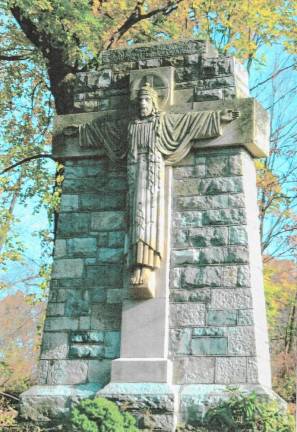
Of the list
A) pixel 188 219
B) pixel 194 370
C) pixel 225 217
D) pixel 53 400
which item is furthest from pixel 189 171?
pixel 53 400

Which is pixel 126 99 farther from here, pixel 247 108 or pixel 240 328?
pixel 240 328

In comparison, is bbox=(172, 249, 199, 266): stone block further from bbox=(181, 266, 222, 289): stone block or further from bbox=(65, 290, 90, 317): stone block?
bbox=(65, 290, 90, 317): stone block

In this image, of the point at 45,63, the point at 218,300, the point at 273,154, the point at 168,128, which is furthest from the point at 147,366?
the point at 273,154

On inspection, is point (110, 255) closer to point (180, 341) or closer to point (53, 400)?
point (180, 341)

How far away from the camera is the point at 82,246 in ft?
26.8

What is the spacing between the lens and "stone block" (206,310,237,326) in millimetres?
7324

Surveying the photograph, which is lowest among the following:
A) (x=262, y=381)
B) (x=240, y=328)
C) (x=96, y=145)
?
(x=262, y=381)

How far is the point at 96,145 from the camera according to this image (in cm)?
844

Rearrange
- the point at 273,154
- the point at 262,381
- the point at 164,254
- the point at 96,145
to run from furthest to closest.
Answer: the point at 273,154 < the point at 96,145 < the point at 164,254 < the point at 262,381

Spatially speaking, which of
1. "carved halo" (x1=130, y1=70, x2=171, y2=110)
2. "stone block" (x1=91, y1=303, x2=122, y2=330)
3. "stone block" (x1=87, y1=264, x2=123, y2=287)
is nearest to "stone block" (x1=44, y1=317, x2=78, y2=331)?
"stone block" (x1=91, y1=303, x2=122, y2=330)

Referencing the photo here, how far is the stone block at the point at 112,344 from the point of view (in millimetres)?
7648

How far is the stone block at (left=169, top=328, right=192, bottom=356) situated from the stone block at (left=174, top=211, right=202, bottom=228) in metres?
1.05

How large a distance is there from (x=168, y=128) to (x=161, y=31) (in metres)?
5.96

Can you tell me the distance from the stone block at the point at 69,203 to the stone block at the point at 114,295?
1041mm
